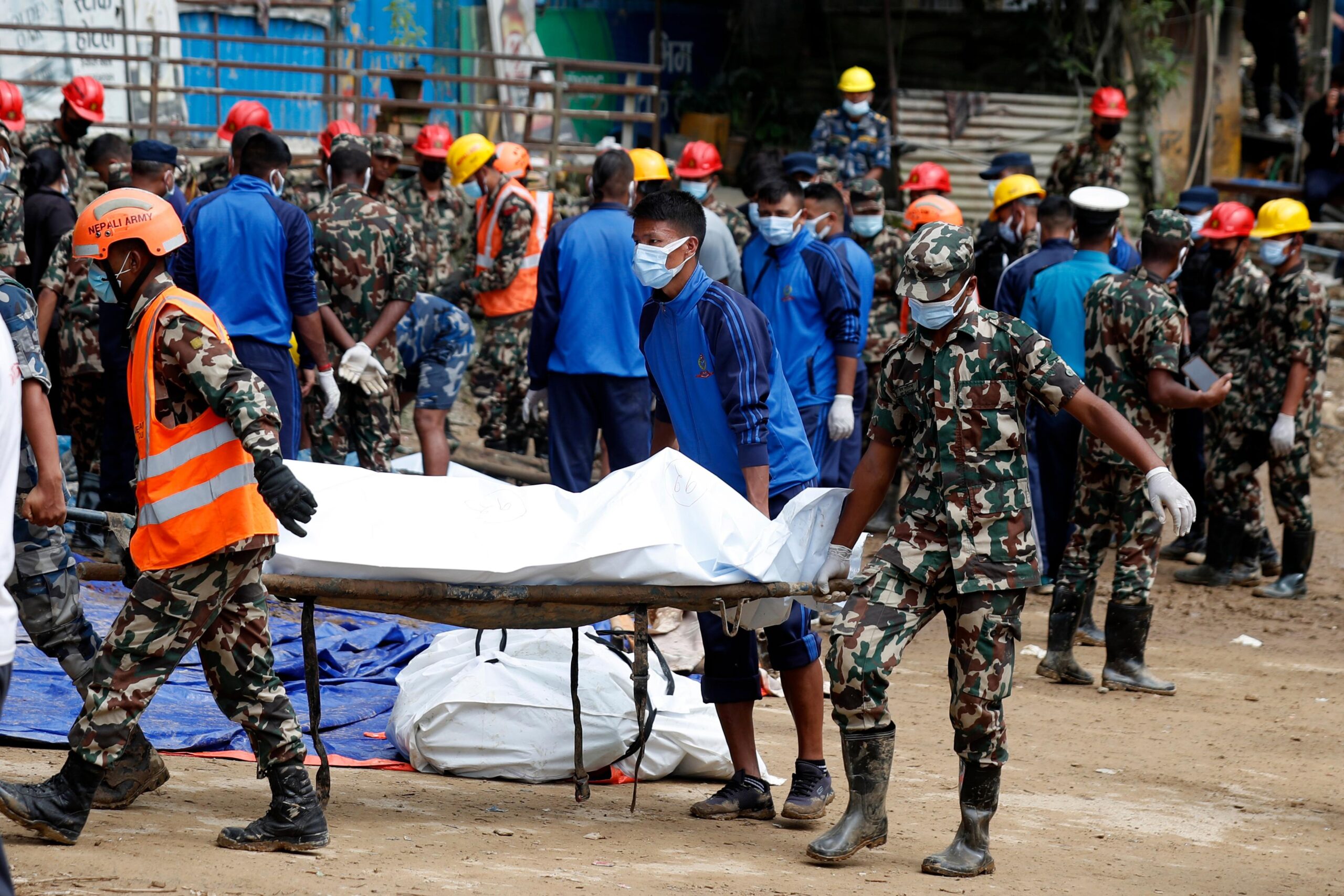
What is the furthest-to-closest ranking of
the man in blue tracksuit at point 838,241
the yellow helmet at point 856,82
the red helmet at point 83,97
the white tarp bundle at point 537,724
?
the yellow helmet at point 856,82 → the red helmet at point 83,97 → the man in blue tracksuit at point 838,241 → the white tarp bundle at point 537,724

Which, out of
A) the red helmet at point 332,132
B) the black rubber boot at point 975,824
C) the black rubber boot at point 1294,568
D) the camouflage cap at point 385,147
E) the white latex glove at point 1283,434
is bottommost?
the black rubber boot at point 1294,568

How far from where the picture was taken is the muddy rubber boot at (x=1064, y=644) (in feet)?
25.1

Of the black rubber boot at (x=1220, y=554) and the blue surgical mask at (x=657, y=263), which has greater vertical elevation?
the blue surgical mask at (x=657, y=263)

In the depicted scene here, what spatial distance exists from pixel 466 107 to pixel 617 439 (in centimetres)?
688

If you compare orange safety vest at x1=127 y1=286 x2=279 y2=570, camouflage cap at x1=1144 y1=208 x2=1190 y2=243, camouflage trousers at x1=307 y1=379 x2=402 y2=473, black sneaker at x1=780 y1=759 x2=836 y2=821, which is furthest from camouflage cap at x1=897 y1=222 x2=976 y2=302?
camouflage trousers at x1=307 y1=379 x2=402 y2=473

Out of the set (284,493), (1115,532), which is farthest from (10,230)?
(1115,532)

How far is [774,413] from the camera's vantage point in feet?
17.3

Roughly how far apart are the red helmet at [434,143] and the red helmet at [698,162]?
193cm

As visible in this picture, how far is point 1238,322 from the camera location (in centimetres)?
957

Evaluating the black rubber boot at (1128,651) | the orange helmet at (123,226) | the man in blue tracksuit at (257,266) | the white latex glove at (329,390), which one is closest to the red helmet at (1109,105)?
the black rubber boot at (1128,651)

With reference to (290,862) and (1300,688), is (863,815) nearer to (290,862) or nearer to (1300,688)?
(290,862)

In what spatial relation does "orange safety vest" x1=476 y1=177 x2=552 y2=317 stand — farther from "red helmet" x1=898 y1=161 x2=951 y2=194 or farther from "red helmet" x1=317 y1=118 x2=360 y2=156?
"red helmet" x1=898 y1=161 x2=951 y2=194

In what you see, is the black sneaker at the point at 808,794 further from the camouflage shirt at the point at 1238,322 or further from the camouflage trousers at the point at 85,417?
the camouflage shirt at the point at 1238,322

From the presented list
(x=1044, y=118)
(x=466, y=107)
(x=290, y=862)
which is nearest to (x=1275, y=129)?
(x=1044, y=118)
